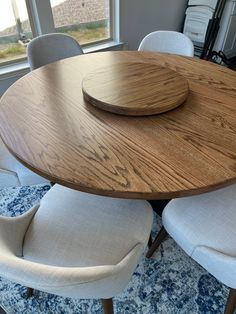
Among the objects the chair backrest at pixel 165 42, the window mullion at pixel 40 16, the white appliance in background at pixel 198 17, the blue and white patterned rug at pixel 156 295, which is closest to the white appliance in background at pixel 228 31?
the white appliance in background at pixel 198 17

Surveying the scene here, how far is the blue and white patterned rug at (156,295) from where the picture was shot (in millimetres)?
1077

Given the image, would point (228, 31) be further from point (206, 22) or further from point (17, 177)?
point (17, 177)

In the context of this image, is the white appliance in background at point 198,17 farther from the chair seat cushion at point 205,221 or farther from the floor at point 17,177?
the floor at point 17,177

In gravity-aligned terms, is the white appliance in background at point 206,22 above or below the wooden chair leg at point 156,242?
above

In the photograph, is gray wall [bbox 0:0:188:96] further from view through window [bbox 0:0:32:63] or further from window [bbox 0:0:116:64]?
view through window [bbox 0:0:32:63]

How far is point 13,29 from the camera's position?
215 cm

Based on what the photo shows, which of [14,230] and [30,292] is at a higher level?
[14,230]

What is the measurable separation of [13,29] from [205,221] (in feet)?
7.27

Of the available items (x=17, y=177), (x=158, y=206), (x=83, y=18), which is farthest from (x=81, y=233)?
(x=83, y=18)

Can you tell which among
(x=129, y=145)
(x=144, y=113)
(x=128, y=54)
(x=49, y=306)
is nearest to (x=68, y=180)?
(x=129, y=145)

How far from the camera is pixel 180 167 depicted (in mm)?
734

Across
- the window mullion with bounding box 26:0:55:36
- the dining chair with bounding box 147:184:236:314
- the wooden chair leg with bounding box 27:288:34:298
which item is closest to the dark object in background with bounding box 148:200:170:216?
the dining chair with bounding box 147:184:236:314

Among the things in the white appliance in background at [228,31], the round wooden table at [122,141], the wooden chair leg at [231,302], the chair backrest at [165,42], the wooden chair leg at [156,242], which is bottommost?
the wooden chair leg at [156,242]

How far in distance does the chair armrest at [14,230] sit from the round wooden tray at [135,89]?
0.52 meters
